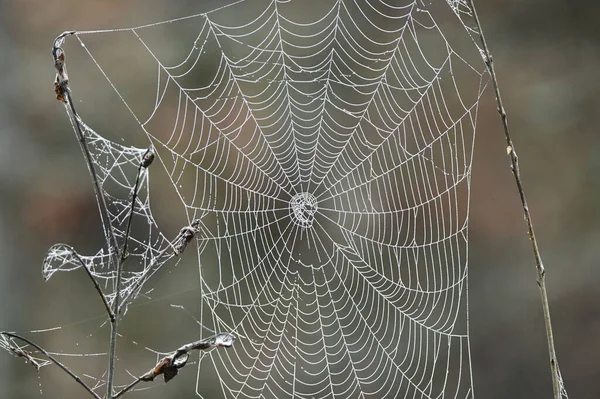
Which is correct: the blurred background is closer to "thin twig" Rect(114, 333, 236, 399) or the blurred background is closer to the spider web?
the spider web

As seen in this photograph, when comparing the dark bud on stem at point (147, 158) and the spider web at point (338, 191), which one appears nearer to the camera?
the dark bud on stem at point (147, 158)

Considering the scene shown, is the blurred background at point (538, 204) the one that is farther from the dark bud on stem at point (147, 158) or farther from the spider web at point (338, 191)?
the dark bud on stem at point (147, 158)

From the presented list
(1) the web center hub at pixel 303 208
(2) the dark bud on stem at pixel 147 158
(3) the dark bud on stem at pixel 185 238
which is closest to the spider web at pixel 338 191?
(1) the web center hub at pixel 303 208

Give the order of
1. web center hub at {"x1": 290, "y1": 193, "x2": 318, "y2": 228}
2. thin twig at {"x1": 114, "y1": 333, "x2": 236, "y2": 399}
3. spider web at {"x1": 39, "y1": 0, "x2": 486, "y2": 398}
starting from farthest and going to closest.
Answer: spider web at {"x1": 39, "y1": 0, "x2": 486, "y2": 398} → web center hub at {"x1": 290, "y1": 193, "x2": 318, "y2": 228} → thin twig at {"x1": 114, "y1": 333, "x2": 236, "y2": 399}

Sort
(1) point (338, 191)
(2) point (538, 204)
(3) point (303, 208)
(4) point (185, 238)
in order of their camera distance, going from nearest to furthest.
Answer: (4) point (185, 238), (3) point (303, 208), (1) point (338, 191), (2) point (538, 204)

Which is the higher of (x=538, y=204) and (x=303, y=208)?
(x=538, y=204)

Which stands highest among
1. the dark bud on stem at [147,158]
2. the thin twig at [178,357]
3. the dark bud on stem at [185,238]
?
the dark bud on stem at [147,158]

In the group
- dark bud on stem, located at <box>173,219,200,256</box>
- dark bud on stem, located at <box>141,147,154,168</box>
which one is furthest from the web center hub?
dark bud on stem, located at <box>141,147,154,168</box>

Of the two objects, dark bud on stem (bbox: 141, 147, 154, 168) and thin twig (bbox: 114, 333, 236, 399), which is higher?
dark bud on stem (bbox: 141, 147, 154, 168)

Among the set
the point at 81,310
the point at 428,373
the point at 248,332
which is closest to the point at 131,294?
the point at 248,332

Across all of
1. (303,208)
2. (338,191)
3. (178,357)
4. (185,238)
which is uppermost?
(338,191)

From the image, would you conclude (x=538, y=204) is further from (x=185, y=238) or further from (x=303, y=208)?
(x=185, y=238)

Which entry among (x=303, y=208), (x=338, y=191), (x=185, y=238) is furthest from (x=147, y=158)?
(x=338, y=191)
